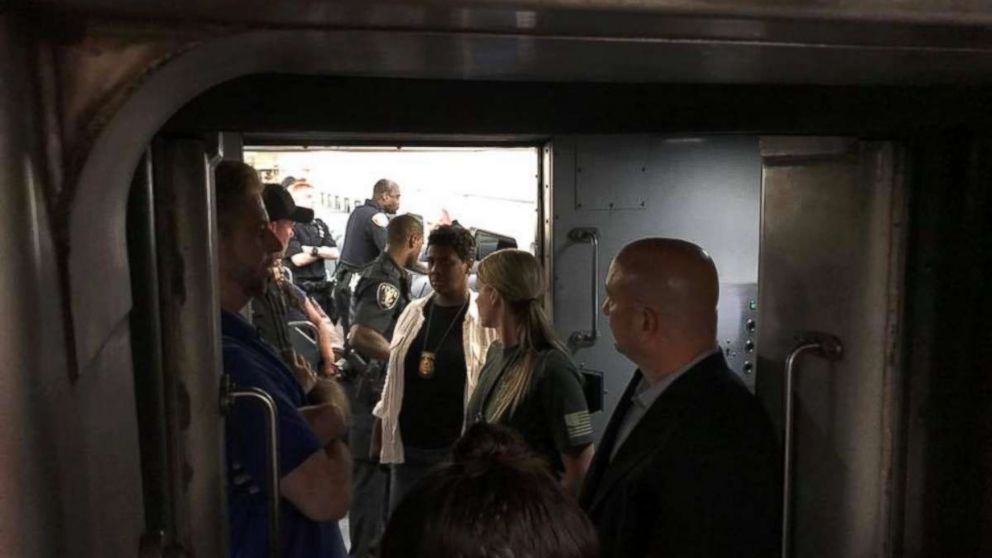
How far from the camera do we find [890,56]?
898 mm

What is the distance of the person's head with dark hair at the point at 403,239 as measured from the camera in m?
4.07

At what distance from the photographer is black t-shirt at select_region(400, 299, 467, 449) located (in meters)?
3.18

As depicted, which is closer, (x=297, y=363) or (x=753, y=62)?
(x=753, y=62)

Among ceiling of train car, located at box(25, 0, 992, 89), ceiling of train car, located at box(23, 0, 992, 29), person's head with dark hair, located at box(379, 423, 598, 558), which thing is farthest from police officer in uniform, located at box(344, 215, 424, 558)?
ceiling of train car, located at box(23, 0, 992, 29)

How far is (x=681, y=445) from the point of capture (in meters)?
1.57

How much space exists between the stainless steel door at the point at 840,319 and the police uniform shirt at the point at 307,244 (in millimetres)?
5159

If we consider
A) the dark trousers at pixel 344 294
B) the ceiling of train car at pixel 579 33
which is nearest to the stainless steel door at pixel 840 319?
the ceiling of train car at pixel 579 33

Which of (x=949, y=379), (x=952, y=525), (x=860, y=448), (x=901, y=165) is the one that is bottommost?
(x=952, y=525)

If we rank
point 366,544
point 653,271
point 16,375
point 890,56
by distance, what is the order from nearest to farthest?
point 16,375
point 890,56
point 653,271
point 366,544

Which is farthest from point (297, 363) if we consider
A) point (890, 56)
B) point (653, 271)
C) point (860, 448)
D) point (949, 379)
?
point (890, 56)

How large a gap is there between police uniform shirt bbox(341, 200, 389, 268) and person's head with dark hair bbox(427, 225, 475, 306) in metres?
2.12

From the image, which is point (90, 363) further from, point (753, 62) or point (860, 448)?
point (860, 448)

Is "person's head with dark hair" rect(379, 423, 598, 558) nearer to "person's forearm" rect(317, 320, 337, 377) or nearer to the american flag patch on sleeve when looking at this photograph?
the american flag patch on sleeve

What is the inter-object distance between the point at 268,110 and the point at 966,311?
120 centimetres
